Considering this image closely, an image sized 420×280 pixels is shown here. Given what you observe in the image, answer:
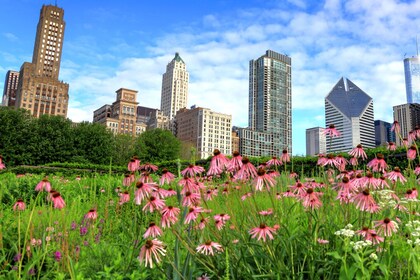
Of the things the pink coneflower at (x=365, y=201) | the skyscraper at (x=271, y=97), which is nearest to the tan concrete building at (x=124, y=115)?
the skyscraper at (x=271, y=97)

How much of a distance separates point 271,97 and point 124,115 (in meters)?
87.5

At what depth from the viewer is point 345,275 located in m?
1.90

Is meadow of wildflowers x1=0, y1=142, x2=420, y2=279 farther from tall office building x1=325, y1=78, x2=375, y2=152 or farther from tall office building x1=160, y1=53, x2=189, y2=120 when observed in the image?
tall office building x1=160, y1=53, x2=189, y2=120

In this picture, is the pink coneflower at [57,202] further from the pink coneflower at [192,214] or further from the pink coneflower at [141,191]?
the pink coneflower at [192,214]

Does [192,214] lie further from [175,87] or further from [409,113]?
[175,87]

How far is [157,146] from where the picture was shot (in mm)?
43688

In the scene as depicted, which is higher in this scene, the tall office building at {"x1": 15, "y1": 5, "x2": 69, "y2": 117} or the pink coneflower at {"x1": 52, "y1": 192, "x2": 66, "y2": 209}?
the tall office building at {"x1": 15, "y1": 5, "x2": 69, "y2": 117}

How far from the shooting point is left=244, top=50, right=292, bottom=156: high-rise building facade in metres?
182

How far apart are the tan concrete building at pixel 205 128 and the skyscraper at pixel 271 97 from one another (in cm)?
4742

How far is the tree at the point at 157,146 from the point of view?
43.3 metres

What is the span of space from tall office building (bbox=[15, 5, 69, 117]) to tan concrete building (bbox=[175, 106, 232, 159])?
45750 mm

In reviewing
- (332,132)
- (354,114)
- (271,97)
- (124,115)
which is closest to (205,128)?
(124,115)

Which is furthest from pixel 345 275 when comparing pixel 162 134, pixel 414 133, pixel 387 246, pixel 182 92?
pixel 182 92

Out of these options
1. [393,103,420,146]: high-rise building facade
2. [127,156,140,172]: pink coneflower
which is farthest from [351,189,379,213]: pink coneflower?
[393,103,420,146]: high-rise building facade
